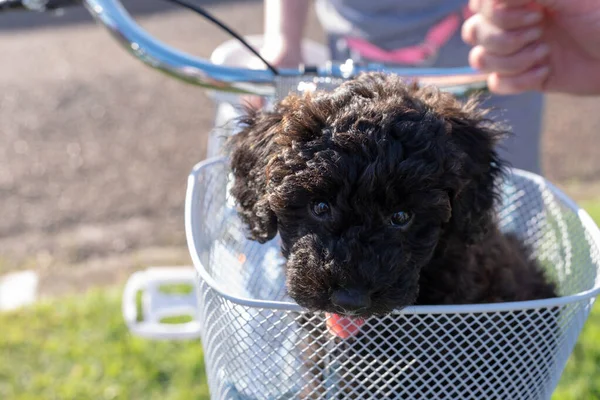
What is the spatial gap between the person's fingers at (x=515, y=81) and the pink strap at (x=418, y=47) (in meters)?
0.67

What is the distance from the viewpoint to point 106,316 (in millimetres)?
4848

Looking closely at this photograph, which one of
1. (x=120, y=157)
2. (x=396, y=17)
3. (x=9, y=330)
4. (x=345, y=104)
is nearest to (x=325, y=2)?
(x=396, y=17)

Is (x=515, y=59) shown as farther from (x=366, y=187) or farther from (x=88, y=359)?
(x=88, y=359)

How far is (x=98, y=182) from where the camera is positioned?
23.0 ft

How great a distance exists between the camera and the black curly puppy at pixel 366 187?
2082 millimetres

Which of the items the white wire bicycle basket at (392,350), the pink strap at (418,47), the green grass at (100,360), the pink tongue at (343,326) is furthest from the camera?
the green grass at (100,360)

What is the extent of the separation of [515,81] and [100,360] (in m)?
3.03

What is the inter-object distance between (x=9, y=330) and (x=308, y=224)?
3.25 meters

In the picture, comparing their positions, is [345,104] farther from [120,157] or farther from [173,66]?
[120,157]

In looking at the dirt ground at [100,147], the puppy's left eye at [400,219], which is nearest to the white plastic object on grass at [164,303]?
the puppy's left eye at [400,219]

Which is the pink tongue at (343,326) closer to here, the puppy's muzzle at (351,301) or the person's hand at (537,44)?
the puppy's muzzle at (351,301)

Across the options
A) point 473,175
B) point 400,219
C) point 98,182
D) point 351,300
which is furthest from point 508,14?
point 98,182

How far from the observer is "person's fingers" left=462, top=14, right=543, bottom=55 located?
257 centimetres

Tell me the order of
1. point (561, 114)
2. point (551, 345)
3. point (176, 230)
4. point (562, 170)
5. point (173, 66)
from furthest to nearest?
point (561, 114) < point (562, 170) < point (176, 230) < point (173, 66) < point (551, 345)
